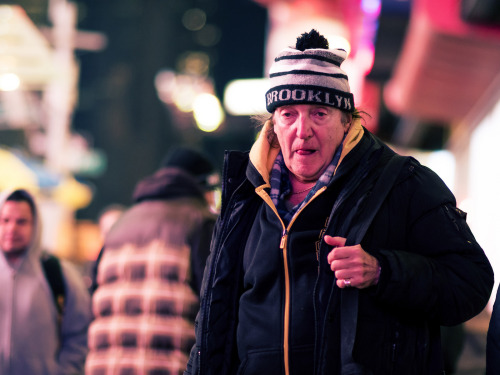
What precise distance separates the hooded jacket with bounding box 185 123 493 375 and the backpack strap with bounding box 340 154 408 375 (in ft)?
0.07

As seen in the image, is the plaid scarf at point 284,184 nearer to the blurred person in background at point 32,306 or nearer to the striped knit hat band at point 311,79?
the striped knit hat band at point 311,79

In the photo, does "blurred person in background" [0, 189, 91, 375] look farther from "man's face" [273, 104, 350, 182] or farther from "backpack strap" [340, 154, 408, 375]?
"backpack strap" [340, 154, 408, 375]

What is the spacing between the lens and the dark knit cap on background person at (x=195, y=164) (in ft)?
18.2

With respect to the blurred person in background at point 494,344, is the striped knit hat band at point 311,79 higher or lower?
higher

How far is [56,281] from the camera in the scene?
5867 millimetres

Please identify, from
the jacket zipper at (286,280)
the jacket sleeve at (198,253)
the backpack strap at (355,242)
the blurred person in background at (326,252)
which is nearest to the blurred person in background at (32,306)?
the jacket sleeve at (198,253)

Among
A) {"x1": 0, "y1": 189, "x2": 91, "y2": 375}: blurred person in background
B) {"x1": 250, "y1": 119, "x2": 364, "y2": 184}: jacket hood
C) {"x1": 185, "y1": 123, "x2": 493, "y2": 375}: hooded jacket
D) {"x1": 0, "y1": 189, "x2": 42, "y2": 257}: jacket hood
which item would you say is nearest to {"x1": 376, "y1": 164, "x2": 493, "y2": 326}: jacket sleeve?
{"x1": 185, "y1": 123, "x2": 493, "y2": 375}: hooded jacket

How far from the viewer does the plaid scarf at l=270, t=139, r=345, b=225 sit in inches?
128

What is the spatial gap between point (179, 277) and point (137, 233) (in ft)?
1.40

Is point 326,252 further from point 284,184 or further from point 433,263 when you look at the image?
point 284,184

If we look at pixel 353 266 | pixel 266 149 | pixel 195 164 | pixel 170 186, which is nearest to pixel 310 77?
pixel 266 149

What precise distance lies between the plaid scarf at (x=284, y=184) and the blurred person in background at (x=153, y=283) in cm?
171

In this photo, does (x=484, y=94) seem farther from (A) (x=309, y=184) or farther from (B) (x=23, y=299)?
(A) (x=309, y=184)

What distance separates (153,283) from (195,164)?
0.96 meters
